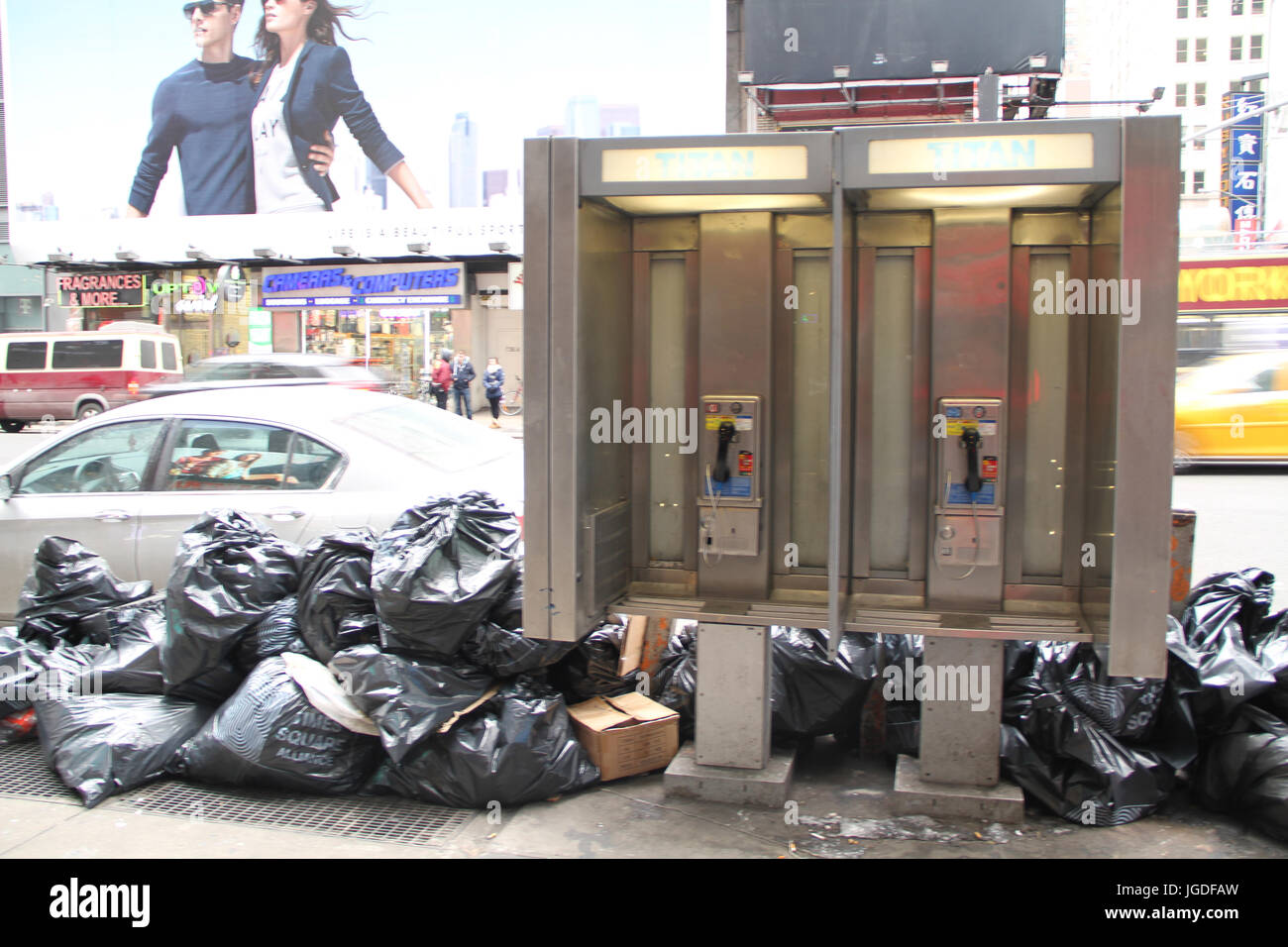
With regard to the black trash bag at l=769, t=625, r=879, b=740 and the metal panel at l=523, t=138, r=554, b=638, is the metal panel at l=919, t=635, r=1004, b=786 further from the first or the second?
the metal panel at l=523, t=138, r=554, b=638

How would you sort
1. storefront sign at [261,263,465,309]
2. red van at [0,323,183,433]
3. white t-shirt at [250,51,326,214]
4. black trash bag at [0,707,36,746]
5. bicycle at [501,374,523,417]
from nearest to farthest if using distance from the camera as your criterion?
black trash bag at [0,707,36,746]
red van at [0,323,183,433]
storefront sign at [261,263,465,309]
bicycle at [501,374,523,417]
white t-shirt at [250,51,326,214]

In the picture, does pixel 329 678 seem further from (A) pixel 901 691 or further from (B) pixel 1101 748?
(B) pixel 1101 748

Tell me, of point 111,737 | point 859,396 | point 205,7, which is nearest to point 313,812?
point 111,737

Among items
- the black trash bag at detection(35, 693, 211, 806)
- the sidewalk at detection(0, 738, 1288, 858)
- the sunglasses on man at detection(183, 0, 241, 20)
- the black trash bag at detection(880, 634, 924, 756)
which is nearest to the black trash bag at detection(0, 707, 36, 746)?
the black trash bag at detection(35, 693, 211, 806)

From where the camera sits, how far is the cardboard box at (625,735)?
4207 mm

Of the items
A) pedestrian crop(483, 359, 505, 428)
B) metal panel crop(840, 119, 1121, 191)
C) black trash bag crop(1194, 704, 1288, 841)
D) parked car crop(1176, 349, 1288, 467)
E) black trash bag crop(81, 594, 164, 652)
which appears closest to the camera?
metal panel crop(840, 119, 1121, 191)

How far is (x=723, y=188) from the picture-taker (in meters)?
3.78

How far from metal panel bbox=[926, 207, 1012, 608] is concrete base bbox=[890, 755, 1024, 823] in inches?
29.1

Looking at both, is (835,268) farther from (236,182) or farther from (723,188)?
(236,182)

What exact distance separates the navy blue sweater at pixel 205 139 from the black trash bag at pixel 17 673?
2393 cm

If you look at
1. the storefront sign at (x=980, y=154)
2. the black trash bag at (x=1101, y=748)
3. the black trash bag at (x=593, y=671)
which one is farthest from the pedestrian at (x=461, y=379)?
the storefront sign at (x=980, y=154)

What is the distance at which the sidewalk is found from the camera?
3664 mm

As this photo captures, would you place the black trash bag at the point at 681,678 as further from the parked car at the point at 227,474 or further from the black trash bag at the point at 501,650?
the parked car at the point at 227,474

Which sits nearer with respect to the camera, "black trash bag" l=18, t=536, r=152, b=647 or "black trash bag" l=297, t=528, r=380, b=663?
"black trash bag" l=297, t=528, r=380, b=663
